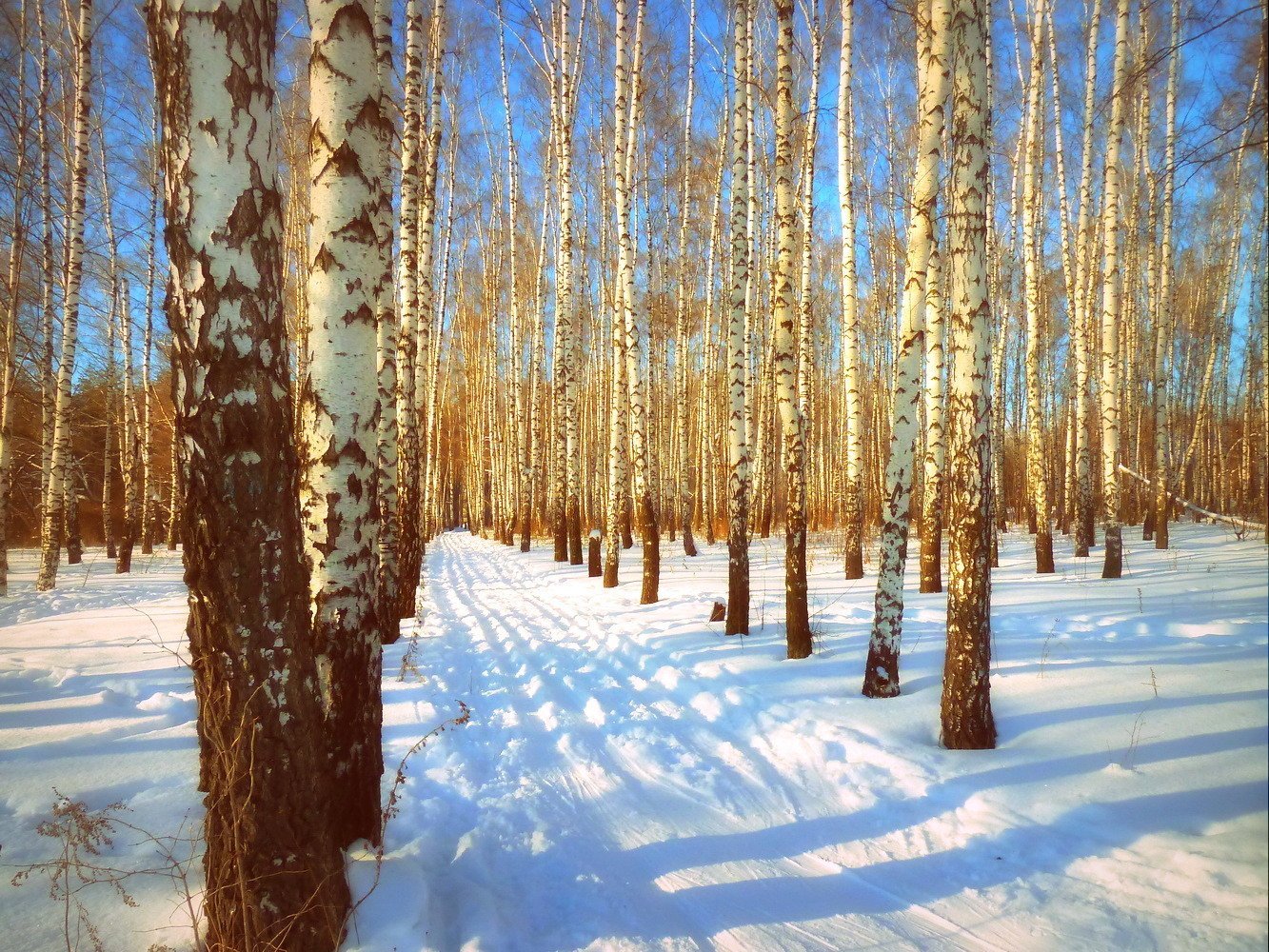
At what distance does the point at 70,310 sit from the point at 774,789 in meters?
14.8

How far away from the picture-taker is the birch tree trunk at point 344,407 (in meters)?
2.74

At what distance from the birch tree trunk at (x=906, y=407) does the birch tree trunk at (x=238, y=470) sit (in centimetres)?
382

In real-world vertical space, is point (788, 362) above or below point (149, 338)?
below

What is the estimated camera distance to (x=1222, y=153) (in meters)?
2.29

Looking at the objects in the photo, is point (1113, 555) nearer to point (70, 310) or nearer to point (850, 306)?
point (850, 306)

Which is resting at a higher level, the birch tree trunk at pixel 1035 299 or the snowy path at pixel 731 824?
the birch tree trunk at pixel 1035 299

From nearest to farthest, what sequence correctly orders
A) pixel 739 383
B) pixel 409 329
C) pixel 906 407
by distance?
1. pixel 906 407
2. pixel 739 383
3. pixel 409 329

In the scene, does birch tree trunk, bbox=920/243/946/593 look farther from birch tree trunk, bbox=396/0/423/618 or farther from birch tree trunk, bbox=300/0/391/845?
birch tree trunk, bbox=396/0/423/618

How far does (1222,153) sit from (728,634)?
5245 mm

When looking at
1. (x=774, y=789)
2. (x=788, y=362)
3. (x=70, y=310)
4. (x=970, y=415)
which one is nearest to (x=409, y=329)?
(x=788, y=362)

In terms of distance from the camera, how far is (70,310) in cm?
1115

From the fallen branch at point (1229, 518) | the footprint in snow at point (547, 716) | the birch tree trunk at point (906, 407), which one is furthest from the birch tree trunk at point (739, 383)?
the fallen branch at point (1229, 518)

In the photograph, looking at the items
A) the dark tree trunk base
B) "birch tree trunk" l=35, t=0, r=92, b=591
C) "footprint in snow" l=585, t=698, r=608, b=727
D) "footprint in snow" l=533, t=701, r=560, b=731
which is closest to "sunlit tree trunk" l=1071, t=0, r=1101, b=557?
the dark tree trunk base

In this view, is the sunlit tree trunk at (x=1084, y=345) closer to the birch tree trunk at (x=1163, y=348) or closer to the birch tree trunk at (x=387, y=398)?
the birch tree trunk at (x=1163, y=348)
